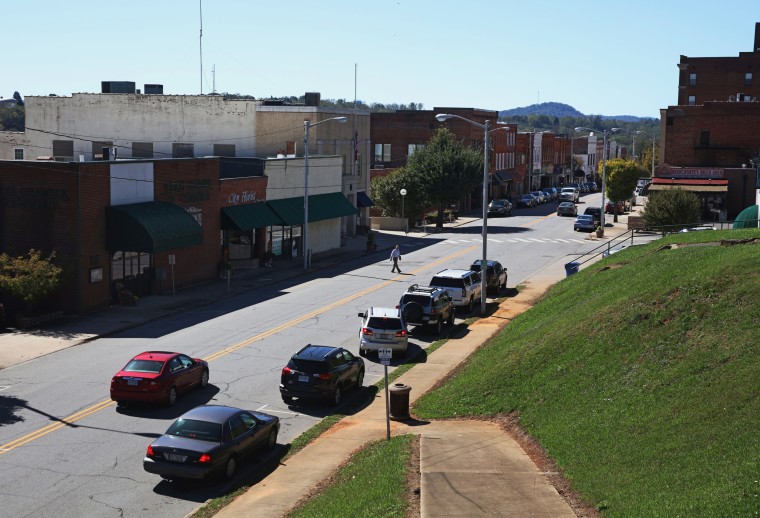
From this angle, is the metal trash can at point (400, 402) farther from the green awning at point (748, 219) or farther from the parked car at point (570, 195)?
the parked car at point (570, 195)

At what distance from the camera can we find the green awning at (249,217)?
4831 centimetres

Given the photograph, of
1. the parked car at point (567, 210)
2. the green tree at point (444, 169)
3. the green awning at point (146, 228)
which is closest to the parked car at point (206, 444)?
the green awning at point (146, 228)

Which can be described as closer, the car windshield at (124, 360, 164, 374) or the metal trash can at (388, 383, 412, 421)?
the metal trash can at (388, 383, 412, 421)

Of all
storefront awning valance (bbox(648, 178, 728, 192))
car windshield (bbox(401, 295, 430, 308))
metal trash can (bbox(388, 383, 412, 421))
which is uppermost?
storefront awning valance (bbox(648, 178, 728, 192))

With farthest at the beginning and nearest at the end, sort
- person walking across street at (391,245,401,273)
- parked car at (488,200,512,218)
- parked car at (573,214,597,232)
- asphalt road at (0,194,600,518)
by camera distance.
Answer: parked car at (488,200,512,218) < parked car at (573,214,597,232) < person walking across street at (391,245,401,273) < asphalt road at (0,194,600,518)

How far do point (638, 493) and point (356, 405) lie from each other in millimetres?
11802

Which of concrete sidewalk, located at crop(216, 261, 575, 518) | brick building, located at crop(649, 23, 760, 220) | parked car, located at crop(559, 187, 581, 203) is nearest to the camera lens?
Result: concrete sidewalk, located at crop(216, 261, 575, 518)

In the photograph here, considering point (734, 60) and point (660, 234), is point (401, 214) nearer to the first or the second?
point (660, 234)

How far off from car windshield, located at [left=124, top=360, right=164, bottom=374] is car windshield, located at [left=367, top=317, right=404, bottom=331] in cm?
857

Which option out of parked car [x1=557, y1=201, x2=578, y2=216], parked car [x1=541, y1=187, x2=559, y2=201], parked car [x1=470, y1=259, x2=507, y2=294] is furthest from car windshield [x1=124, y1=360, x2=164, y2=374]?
parked car [x1=541, y1=187, x2=559, y2=201]

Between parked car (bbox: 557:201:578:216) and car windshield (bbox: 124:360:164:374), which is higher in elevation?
parked car (bbox: 557:201:578:216)

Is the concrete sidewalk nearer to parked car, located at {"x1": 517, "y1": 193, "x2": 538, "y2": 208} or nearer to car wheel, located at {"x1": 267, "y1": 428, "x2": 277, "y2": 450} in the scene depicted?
car wheel, located at {"x1": 267, "y1": 428, "x2": 277, "y2": 450}

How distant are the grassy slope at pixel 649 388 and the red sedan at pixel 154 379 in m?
6.16

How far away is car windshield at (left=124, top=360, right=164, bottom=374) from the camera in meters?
23.6
